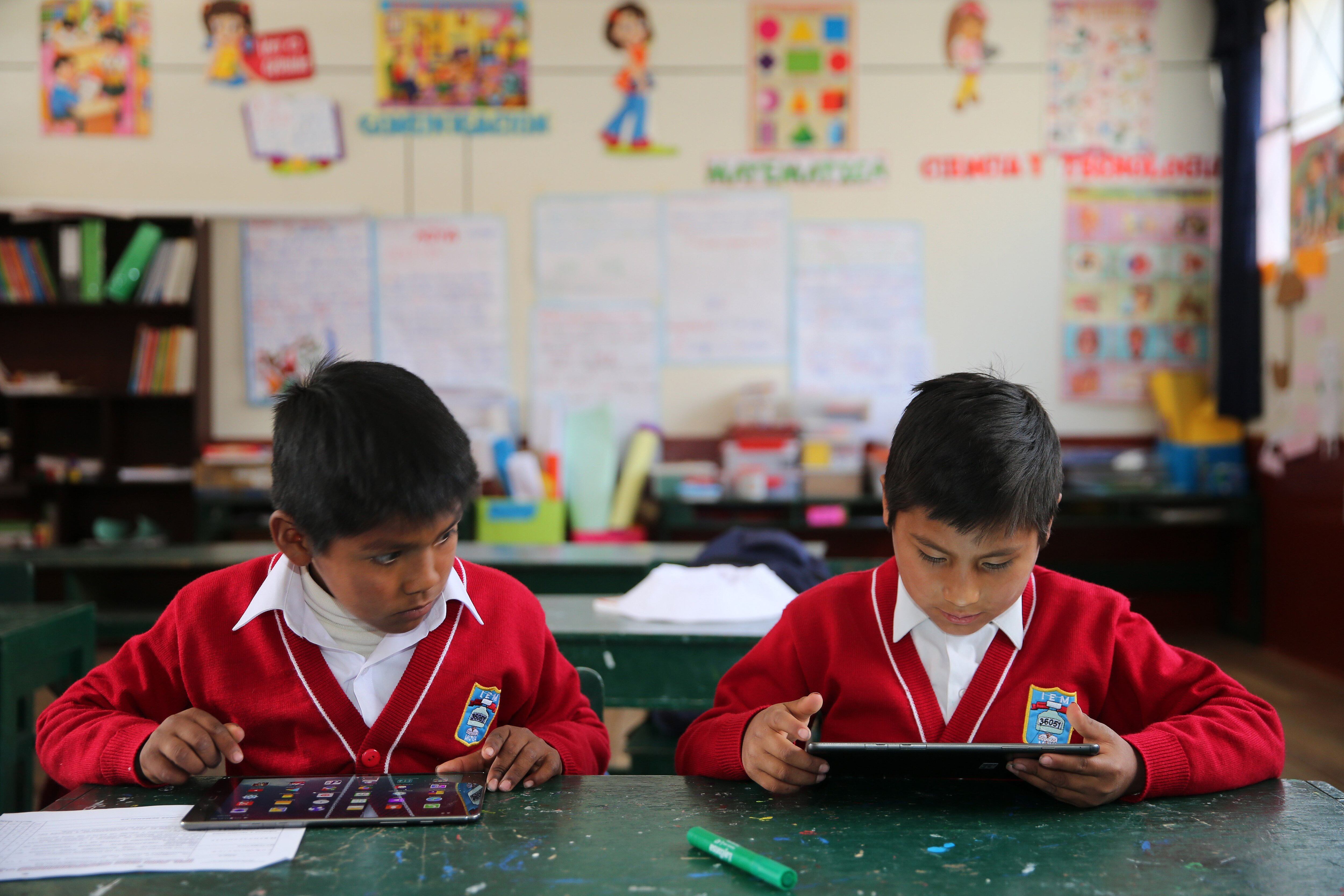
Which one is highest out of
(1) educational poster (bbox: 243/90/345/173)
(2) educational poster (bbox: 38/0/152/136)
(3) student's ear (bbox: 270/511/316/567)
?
(2) educational poster (bbox: 38/0/152/136)

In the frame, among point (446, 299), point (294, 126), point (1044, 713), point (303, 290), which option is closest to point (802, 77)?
point (446, 299)

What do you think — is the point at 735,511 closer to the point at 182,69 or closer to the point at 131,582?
the point at 131,582

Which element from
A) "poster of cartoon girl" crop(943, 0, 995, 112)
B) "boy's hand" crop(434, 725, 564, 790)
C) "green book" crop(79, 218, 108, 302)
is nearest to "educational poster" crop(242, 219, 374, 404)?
"green book" crop(79, 218, 108, 302)

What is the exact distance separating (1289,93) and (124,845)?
4.63 meters

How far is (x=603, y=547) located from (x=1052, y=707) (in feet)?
6.57

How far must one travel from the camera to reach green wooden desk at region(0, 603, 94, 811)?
1.72 m

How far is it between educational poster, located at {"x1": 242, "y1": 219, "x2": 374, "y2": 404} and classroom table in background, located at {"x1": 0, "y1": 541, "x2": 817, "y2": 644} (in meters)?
1.50

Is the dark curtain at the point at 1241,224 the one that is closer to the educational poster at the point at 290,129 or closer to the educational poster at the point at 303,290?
the educational poster at the point at 303,290

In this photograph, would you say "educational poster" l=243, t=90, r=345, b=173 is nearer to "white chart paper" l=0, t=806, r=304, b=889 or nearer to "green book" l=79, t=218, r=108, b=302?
"green book" l=79, t=218, r=108, b=302

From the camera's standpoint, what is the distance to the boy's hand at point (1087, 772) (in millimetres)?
854

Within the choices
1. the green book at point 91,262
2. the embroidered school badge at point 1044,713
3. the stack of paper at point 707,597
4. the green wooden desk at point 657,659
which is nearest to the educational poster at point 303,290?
the green book at point 91,262

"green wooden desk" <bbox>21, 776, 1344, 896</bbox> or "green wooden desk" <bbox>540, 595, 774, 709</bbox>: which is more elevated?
"green wooden desk" <bbox>21, 776, 1344, 896</bbox>

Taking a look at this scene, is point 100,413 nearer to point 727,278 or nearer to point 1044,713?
point 727,278

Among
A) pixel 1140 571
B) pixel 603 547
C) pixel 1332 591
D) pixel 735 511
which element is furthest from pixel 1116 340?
pixel 603 547
